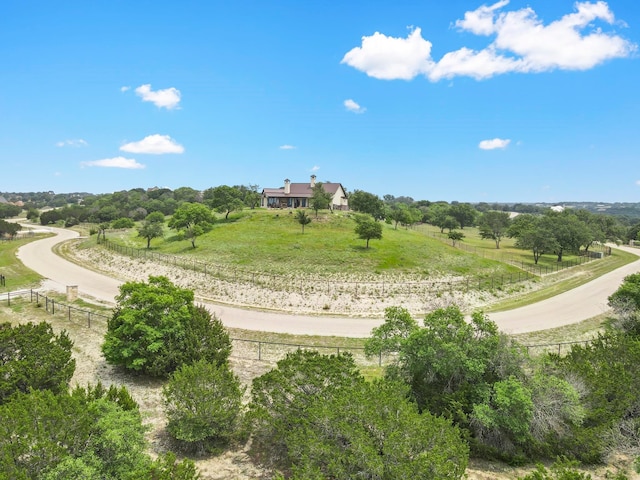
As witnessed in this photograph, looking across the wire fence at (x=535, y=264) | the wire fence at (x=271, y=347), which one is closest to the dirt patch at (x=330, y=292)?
the wire fence at (x=271, y=347)

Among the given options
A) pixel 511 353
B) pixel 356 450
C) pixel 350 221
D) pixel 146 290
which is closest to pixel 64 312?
pixel 146 290

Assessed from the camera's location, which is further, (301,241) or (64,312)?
(301,241)

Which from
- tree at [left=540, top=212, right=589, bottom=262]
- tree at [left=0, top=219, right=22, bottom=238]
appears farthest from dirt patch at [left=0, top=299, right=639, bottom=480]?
tree at [left=540, top=212, right=589, bottom=262]

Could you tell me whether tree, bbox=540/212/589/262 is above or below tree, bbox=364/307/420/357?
above

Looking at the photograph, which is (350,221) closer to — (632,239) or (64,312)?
(64,312)

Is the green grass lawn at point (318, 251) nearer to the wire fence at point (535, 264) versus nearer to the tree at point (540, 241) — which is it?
the wire fence at point (535, 264)

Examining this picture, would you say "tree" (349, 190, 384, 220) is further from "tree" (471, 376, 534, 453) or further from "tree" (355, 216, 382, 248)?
"tree" (471, 376, 534, 453)
